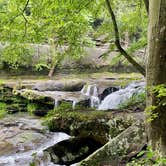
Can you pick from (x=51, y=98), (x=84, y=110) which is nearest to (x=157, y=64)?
(x=84, y=110)

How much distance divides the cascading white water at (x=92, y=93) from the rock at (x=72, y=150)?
5.13m

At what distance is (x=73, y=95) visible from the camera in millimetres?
11688

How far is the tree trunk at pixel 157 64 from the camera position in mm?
3477

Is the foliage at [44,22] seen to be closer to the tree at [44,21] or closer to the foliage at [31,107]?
the tree at [44,21]

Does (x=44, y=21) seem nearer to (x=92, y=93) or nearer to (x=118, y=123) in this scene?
(x=118, y=123)

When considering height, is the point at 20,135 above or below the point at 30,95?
below

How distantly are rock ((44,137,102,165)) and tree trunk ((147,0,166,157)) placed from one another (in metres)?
2.45

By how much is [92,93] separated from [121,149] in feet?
23.6

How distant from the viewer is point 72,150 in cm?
609

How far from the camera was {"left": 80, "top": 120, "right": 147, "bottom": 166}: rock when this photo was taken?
15.4ft

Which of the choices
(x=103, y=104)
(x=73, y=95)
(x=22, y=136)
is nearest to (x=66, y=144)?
(x=22, y=136)

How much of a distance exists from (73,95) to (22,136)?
13.6ft

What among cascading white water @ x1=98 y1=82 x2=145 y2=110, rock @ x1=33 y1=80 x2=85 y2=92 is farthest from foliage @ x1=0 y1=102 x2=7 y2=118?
cascading white water @ x1=98 y1=82 x2=145 y2=110

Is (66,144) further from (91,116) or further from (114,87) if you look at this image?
(114,87)
